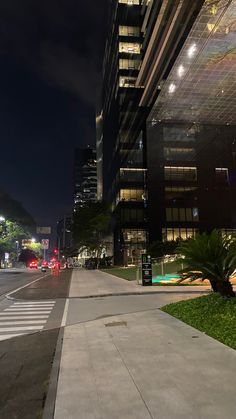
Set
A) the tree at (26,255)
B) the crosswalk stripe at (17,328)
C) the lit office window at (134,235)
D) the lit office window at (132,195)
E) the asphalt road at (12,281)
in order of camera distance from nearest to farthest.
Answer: the crosswalk stripe at (17,328), the asphalt road at (12,281), the lit office window at (134,235), the lit office window at (132,195), the tree at (26,255)

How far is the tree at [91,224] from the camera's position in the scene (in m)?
75.3

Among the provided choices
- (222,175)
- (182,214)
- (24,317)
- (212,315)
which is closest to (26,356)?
(212,315)

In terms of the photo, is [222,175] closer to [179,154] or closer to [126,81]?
[179,154]

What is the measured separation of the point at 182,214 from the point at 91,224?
17.5 metres

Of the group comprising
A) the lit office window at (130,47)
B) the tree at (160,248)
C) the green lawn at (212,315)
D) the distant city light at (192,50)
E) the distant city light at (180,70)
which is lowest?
the green lawn at (212,315)

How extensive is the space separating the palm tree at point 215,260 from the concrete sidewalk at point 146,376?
237 cm

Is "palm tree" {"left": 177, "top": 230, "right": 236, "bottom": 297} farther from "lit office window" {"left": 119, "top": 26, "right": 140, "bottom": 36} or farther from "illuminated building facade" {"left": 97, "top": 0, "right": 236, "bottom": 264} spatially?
"lit office window" {"left": 119, "top": 26, "right": 140, "bottom": 36}

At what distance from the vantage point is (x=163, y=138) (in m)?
74.6

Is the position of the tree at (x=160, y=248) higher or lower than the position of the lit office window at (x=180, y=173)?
lower

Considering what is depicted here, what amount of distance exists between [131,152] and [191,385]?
77309 millimetres

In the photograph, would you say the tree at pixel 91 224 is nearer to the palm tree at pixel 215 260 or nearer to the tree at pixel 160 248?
the tree at pixel 160 248

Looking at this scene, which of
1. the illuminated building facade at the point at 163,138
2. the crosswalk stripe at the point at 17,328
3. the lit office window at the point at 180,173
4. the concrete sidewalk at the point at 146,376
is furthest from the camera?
the lit office window at the point at 180,173

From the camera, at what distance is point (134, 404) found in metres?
4.86

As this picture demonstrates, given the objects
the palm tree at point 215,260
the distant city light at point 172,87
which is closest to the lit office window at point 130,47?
the distant city light at point 172,87
